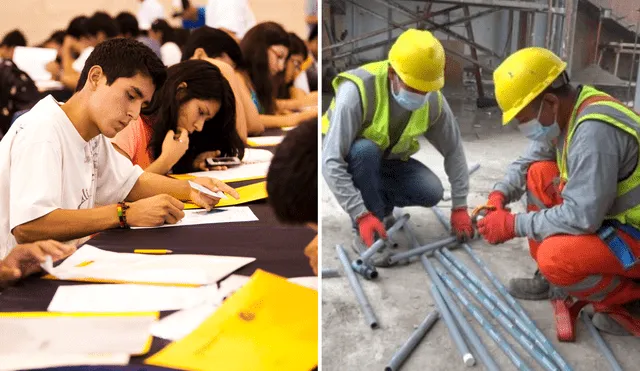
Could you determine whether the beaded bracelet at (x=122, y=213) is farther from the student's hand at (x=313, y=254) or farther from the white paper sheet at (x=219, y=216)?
the student's hand at (x=313, y=254)

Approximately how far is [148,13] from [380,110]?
465mm

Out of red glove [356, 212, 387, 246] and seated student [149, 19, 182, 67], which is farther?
red glove [356, 212, 387, 246]

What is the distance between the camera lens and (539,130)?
933 mm

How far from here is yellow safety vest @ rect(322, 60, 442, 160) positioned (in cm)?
99

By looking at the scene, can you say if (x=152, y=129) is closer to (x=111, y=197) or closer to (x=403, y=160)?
(x=111, y=197)

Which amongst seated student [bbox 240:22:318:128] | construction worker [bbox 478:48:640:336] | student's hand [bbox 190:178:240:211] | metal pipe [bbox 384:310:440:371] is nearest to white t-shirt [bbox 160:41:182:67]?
seated student [bbox 240:22:318:128]

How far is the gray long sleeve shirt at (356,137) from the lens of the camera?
1002 millimetres

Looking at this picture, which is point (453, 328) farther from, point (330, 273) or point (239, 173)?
point (239, 173)

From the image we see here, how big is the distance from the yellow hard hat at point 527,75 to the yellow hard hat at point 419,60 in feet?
0.38

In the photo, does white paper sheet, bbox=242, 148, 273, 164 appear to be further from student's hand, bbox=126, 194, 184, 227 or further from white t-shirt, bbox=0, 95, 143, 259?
white t-shirt, bbox=0, 95, 143, 259

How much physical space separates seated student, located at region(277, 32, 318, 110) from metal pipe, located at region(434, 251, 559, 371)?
0.43 metres

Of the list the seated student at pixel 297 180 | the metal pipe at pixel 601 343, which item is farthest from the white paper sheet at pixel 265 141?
the metal pipe at pixel 601 343

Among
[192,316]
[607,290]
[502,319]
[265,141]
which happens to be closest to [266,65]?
[265,141]

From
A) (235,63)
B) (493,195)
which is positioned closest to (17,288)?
(235,63)
